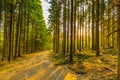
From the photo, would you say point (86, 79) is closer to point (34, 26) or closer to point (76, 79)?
point (76, 79)

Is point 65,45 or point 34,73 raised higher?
point 65,45

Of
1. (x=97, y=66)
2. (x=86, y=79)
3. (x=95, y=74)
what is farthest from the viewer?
(x=97, y=66)

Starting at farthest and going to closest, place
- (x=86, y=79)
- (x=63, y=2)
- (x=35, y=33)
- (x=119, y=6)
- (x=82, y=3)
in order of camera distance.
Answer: (x=35, y=33)
(x=82, y=3)
(x=63, y=2)
(x=86, y=79)
(x=119, y=6)

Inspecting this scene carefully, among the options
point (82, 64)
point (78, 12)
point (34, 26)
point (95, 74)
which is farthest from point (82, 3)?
point (95, 74)

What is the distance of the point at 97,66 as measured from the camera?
1605 cm

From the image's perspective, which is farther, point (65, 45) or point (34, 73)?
point (65, 45)

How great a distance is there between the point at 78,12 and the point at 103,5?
5.52 meters

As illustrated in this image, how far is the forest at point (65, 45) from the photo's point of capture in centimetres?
1355

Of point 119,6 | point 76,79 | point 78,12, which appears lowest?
point 76,79

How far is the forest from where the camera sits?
13555 mm

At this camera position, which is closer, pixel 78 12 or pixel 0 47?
pixel 78 12

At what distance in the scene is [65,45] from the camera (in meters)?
31.4

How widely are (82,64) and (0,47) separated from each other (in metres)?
38.2

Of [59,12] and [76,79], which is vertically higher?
[59,12]
